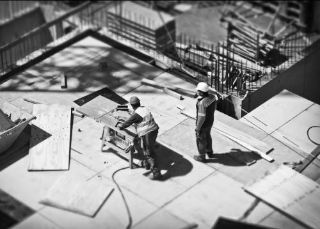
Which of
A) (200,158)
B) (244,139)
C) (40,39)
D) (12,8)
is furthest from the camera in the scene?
(12,8)

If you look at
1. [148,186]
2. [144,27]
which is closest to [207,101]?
[148,186]

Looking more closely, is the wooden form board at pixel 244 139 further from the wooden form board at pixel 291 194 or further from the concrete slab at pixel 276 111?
the wooden form board at pixel 291 194

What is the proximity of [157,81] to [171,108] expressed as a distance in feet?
4.94

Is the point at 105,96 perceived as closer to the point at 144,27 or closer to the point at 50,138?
the point at 50,138

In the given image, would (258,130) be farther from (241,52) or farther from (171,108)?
(241,52)

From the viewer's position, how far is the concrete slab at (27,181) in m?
17.7

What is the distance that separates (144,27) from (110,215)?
9116 millimetres

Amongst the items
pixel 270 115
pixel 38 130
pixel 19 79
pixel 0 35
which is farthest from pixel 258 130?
pixel 0 35

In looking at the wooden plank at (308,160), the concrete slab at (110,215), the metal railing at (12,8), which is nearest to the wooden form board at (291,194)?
the wooden plank at (308,160)

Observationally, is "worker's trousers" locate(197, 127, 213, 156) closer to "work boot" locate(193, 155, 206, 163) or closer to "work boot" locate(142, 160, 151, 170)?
"work boot" locate(193, 155, 206, 163)

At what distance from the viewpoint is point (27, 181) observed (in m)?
18.2

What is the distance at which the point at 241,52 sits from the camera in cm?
2347

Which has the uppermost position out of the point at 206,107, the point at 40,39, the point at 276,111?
the point at 206,107

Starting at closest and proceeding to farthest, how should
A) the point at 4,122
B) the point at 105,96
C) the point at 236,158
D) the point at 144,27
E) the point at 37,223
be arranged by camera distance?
the point at 37,223 < the point at 4,122 < the point at 236,158 < the point at 105,96 < the point at 144,27
